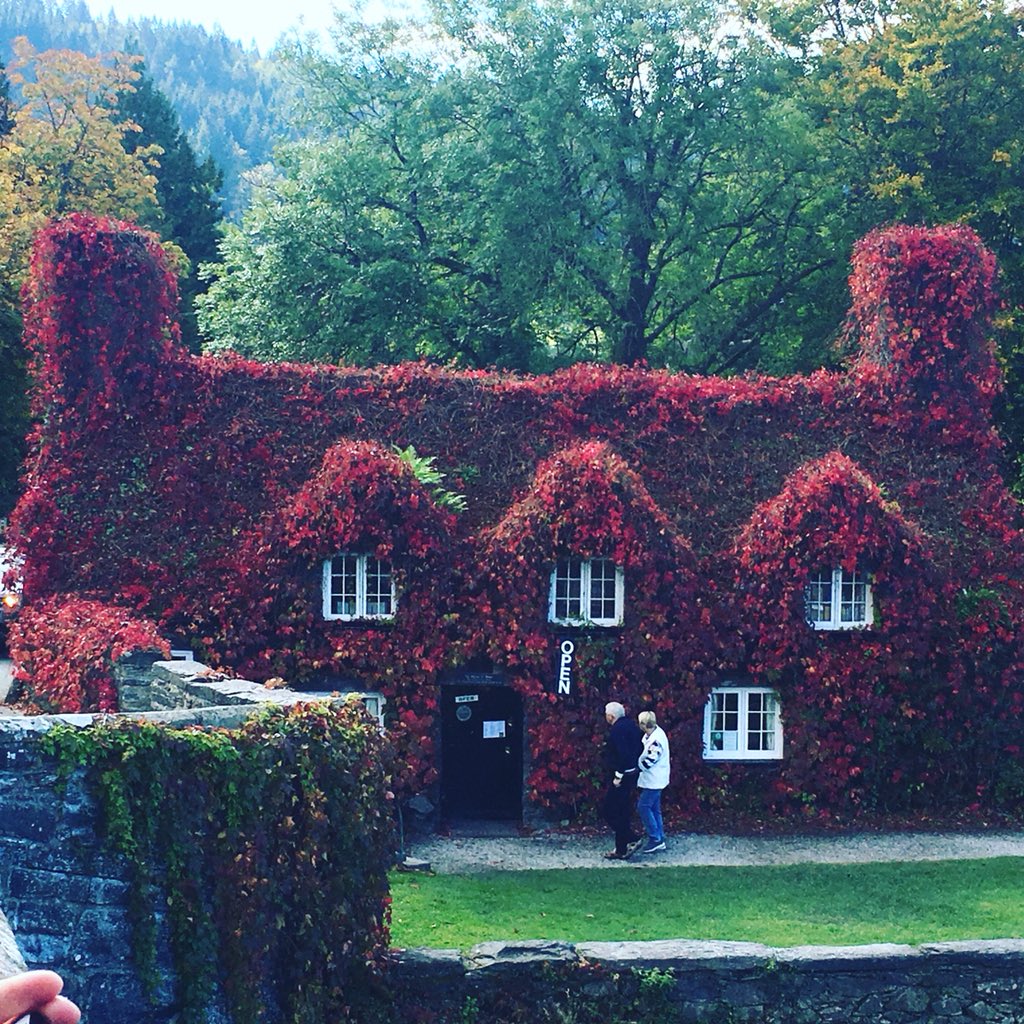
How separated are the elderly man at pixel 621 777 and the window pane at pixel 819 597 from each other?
13.1 ft

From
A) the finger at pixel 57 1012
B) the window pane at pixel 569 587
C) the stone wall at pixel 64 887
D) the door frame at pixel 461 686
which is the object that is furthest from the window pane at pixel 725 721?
the finger at pixel 57 1012

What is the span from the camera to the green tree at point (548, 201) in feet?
107

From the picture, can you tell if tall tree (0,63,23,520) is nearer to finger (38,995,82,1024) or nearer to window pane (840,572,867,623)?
window pane (840,572,867,623)

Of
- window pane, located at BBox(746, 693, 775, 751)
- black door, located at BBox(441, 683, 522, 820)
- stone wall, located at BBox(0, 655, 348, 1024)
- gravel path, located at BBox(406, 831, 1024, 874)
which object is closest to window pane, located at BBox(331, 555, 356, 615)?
black door, located at BBox(441, 683, 522, 820)

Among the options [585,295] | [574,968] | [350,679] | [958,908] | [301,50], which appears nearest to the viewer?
[574,968]

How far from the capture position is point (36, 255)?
21.9m

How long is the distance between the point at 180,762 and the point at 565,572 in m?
10.5

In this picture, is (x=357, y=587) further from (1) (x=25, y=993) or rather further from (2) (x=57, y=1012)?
(1) (x=25, y=993)

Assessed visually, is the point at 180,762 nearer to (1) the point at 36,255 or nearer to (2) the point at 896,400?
(1) the point at 36,255

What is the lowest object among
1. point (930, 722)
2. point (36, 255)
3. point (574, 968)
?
point (574, 968)

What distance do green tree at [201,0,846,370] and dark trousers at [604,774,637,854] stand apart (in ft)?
55.1

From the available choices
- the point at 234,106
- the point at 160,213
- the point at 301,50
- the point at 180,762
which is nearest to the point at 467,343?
the point at 301,50

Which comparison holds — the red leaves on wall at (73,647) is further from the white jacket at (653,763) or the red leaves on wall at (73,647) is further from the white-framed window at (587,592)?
the white jacket at (653,763)

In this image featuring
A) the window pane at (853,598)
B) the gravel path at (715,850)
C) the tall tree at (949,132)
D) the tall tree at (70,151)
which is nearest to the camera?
the gravel path at (715,850)
